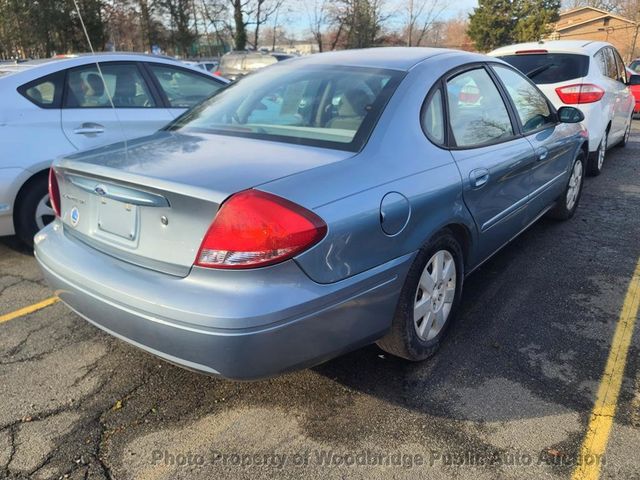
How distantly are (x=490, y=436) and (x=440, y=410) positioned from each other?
25cm

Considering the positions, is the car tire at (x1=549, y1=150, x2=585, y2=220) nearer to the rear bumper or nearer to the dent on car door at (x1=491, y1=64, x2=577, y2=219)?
the dent on car door at (x1=491, y1=64, x2=577, y2=219)

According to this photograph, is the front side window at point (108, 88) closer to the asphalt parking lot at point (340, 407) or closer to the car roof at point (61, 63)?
the car roof at point (61, 63)

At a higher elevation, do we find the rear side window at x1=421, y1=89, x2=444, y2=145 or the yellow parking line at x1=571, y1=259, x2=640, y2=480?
the rear side window at x1=421, y1=89, x2=444, y2=145

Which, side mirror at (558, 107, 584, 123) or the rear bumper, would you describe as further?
side mirror at (558, 107, 584, 123)

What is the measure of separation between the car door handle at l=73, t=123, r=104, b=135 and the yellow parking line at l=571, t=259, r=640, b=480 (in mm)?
4011

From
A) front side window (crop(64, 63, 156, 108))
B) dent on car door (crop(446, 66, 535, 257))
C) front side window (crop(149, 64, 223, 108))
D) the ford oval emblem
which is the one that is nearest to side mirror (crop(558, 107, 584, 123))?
dent on car door (crop(446, 66, 535, 257))

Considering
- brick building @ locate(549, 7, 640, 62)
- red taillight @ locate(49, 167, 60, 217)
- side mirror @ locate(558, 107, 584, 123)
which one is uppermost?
brick building @ locate(549, 7, 640, 62)

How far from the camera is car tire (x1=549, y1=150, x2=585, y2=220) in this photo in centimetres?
499

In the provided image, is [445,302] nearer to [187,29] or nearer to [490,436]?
[490,436]

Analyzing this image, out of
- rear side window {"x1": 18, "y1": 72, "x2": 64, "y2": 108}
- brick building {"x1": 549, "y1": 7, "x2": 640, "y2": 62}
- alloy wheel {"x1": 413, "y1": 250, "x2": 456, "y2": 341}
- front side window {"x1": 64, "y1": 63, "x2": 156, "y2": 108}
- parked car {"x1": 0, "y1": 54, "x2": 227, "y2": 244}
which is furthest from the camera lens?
brick building {"x1": 549, "y1": 7, "x2": 640, "y2": 62}

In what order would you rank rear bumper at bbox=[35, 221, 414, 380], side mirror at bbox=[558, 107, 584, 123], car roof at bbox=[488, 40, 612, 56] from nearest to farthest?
rear bumper at bbox=[35, 221, 414, 380] < side mirror at bbox=[558, 107, 584, 123] < car roof at bbox=[488, 40, 612, 56]

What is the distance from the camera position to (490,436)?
233 centimetres

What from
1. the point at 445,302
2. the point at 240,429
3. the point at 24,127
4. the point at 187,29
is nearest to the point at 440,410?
the point at 445,302

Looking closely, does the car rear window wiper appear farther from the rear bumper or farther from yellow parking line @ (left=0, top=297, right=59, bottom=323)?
yellow parking line @ (left=0, top=297, right=59, bottom=323)
